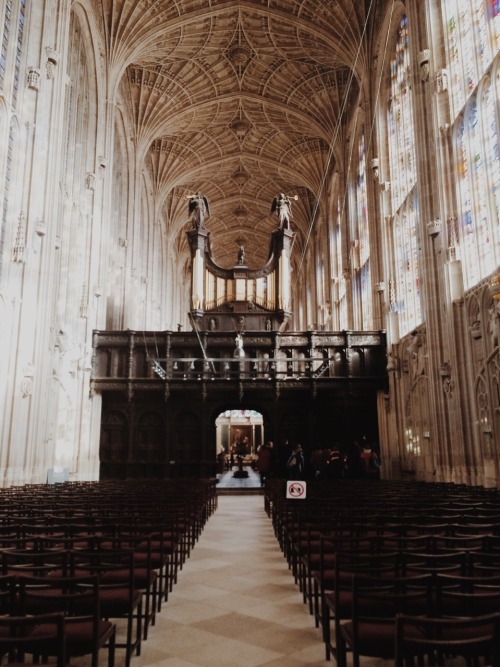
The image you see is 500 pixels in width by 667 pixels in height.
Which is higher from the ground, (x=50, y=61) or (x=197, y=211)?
(x=197, y=211)

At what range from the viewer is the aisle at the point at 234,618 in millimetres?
4238

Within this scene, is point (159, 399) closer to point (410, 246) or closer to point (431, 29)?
point (410, 246)

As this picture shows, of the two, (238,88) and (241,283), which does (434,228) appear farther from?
(238,88)

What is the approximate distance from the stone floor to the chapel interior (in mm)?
7173

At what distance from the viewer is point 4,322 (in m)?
14.0

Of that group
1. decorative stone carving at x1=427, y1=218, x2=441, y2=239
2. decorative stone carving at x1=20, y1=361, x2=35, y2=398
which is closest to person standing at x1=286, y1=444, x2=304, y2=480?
decorative stone carving at x1=427, y1=218, x2=441, y2=239

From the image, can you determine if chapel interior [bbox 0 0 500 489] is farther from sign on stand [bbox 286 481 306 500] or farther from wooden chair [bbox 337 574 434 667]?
wooden chair [bbox 337 574 434 667]

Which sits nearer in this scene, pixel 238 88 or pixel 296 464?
pixel 296 464

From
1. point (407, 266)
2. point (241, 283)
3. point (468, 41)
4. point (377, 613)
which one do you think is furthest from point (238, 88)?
point (377, 613)

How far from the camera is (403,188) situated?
20469 mm

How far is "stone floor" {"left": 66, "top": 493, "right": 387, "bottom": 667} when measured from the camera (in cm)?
421

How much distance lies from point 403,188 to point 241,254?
13.7 metres

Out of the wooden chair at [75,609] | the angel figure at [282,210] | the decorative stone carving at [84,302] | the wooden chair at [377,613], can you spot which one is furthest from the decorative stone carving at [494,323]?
the angel figure at [282,210]

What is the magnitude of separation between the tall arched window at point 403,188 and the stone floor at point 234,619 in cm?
1278
